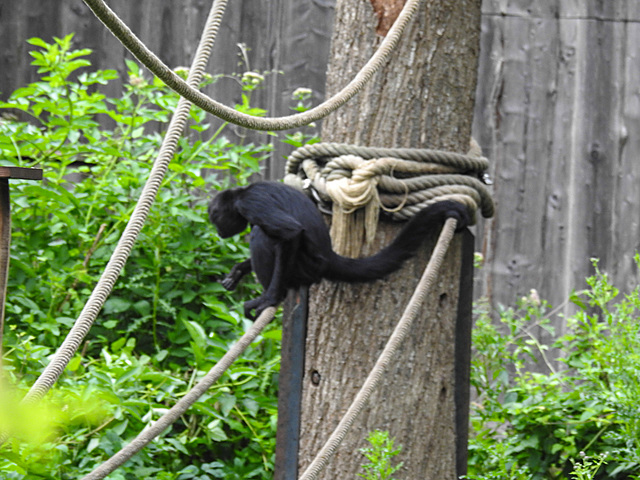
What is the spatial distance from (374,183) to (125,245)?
824mm

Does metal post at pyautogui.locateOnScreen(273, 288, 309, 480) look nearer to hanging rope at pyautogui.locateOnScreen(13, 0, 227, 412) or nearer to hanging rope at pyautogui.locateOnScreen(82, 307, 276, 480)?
hanging rope at pyautogui.locateOnScreen(82, 307, 276, 480)

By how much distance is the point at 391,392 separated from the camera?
2205 mm

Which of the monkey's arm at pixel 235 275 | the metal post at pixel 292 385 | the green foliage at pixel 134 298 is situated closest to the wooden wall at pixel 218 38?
the green foliage at pixel 134 298

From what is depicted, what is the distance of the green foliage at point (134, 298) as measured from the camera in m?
2.60

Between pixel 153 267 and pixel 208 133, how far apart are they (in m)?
1.12

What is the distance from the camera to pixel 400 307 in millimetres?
2219

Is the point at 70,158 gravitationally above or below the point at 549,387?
above

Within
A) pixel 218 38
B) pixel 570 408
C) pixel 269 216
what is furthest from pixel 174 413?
pixel 218 38

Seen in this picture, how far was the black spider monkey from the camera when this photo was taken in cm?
214

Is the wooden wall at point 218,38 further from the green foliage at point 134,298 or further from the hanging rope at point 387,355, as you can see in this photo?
the hanging rope at point 387,355

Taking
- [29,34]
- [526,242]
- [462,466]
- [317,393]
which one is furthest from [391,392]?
[29,34]

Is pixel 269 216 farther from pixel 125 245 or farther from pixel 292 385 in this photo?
pixel 125 245

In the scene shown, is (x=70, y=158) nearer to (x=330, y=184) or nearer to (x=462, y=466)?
(x=330, y=184)

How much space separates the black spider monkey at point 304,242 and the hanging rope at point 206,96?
49 centimetres
